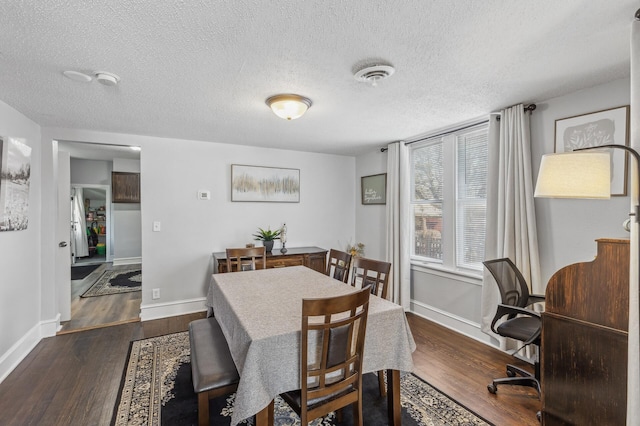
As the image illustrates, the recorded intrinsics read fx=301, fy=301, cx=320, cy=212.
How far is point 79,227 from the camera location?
7.21 metres

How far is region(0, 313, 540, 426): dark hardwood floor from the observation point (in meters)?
2.04

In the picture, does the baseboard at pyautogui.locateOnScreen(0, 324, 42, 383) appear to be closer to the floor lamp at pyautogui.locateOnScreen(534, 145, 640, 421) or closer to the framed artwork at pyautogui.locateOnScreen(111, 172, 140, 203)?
the framed artwork at pyautogui.locateOnScreen(111, 172, 140, 203)

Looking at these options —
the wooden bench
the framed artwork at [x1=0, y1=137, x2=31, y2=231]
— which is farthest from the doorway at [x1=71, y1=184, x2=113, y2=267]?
the wooden bench

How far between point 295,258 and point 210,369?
2.46 m

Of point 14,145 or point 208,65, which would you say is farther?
point 14,145

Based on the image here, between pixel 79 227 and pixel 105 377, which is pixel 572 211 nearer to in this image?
pixel 105 377

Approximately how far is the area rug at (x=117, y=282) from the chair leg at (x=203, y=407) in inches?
160

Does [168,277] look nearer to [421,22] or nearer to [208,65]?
[208,65]

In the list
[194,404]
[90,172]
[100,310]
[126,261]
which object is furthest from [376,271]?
[90,172]

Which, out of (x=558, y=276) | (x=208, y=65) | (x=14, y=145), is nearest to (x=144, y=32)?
(x=208, y=65)

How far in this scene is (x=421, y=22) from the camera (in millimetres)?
1495

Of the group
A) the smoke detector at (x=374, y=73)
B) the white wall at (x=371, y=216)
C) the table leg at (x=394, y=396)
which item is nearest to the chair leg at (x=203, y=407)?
the table leg at (x=394, y=396)

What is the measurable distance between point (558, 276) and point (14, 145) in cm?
419

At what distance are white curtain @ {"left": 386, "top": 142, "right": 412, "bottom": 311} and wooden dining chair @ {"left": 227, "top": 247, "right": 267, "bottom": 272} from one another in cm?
182
